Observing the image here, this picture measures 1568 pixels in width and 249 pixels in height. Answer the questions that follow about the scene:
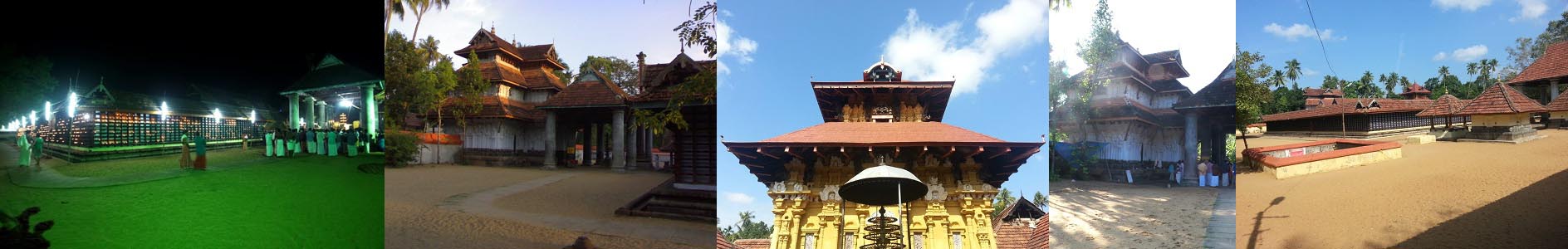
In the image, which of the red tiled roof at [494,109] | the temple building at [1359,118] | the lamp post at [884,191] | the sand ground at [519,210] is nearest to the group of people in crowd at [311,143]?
the sand ground at [519,210]

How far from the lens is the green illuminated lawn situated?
3955 mm

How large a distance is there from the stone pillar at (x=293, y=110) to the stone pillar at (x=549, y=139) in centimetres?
227

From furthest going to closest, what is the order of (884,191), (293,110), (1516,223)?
(293,110)
(884,191)
(1516,223)

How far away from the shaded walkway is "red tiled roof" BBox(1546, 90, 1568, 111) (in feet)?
6.37

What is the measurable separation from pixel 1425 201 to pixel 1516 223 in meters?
0.38

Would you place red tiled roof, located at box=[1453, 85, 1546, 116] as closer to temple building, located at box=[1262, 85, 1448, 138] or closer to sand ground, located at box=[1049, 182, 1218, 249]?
temple building, located at box=[1262, 85, 1448, 138]

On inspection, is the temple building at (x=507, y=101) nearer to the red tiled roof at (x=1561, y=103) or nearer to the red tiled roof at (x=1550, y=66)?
the red tiled roof at (x=1550, y=66)

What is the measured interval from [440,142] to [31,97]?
3.12 meters

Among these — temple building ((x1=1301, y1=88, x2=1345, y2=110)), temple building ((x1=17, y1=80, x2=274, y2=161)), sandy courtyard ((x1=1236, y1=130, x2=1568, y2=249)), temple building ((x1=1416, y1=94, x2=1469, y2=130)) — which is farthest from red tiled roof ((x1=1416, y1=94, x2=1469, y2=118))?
temple building ((x1=17, y1=80, x2=274, y2=161))

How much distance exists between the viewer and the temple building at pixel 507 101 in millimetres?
3982

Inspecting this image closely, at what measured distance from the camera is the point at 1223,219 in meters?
3.88

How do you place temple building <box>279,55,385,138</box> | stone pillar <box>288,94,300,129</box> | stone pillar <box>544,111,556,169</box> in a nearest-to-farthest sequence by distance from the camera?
stone pillar <box>544,111,556,169</box>
temple building <box>279,55,385,138</box>
stone pillar <box>288,94,300,129</box>

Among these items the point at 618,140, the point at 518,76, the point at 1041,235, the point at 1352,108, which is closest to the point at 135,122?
the point at 518,76

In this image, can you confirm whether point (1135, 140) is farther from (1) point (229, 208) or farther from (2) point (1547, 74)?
(1) point (229, 208)
